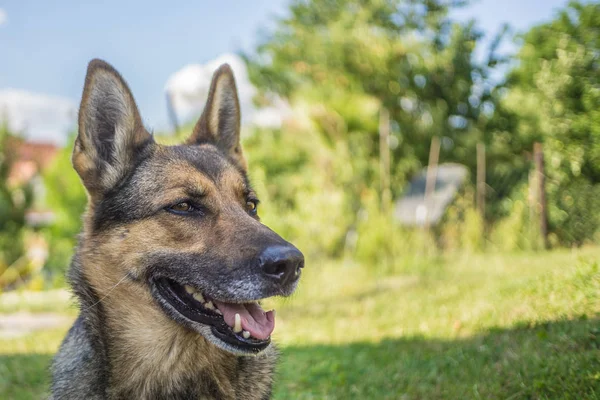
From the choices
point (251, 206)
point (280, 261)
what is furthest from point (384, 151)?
point (280, 261)

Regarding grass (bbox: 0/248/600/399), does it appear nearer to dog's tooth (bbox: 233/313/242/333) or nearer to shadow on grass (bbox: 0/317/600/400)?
shadow on grass (bbox: 0/317/600/400)

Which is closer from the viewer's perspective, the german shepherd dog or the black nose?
the black nose

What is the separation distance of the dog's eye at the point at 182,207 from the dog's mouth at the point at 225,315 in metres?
0.46

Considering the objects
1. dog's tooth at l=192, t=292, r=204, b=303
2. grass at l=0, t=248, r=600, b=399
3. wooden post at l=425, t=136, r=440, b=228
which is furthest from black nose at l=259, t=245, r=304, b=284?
wooden post at l=425, t=136, r=440, b=228

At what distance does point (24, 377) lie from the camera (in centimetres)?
650

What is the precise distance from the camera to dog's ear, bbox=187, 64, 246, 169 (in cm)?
443

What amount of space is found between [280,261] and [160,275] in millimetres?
844

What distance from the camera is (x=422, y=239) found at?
12070 mm

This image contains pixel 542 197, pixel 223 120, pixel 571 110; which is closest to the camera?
pixel 223 120

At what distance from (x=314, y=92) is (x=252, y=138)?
5602 mm

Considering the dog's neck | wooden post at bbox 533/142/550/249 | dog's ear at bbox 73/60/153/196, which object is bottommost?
wooden post at bbox 533/142/550/249

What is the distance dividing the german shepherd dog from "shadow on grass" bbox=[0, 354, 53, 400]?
2.55 meters

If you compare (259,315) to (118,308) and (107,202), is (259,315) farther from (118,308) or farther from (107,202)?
(107,202)

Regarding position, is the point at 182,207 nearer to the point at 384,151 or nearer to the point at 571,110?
the point at 571,110
